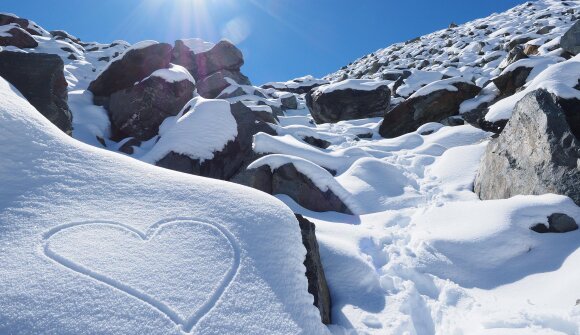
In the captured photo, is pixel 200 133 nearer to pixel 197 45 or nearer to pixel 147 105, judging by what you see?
pixel 147 105

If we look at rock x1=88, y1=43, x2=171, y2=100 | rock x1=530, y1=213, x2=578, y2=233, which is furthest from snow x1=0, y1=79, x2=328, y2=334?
rock x1=88, y1=43, x2=171, y2=100

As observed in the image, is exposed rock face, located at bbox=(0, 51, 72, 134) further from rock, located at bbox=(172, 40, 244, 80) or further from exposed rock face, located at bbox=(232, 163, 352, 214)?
rock, located at bbox=(172, 40, 244, 80)

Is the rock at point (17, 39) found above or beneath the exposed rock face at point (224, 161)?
above

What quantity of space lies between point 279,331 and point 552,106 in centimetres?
611

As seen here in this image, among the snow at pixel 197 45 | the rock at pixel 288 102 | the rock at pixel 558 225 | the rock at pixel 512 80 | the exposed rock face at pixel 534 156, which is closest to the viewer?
the rock at pixel 558 225

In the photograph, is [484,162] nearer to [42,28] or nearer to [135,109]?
[135,109]

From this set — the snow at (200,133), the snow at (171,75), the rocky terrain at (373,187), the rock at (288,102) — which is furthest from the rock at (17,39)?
the snow at (200,133)

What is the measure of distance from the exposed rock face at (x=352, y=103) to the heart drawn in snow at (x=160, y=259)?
16.6 metres

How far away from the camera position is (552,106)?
6.29 metres

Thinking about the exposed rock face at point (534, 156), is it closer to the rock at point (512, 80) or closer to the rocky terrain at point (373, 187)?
the rocky terrain at point (373, 187)

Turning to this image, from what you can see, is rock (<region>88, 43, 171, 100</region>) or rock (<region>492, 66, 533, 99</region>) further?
rock (<region>88, 43, 171, 100</region>)

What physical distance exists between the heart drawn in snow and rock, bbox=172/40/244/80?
89.3 feet

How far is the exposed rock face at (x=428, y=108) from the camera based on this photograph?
14586mm

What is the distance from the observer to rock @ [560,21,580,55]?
15.8 meters
